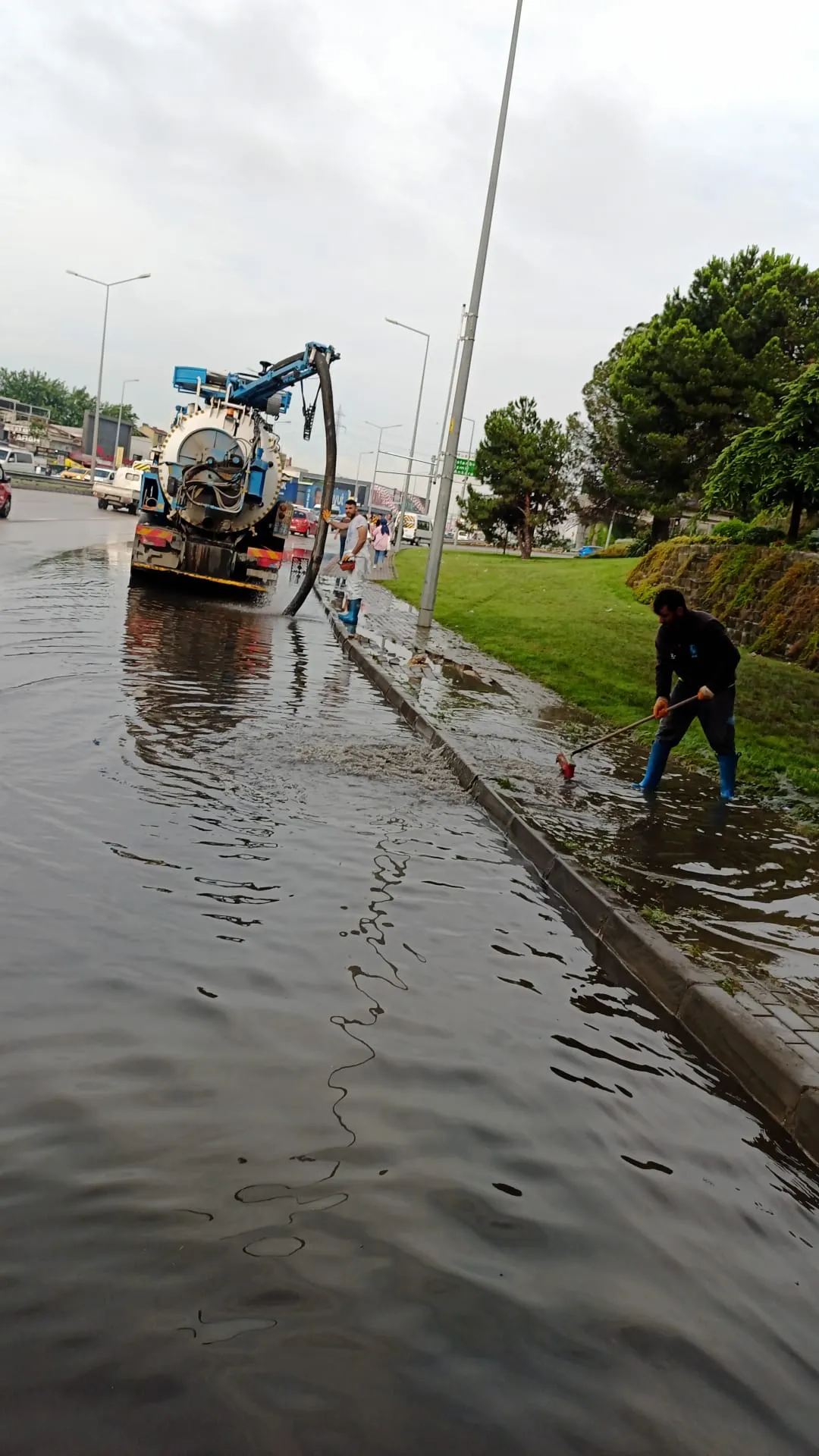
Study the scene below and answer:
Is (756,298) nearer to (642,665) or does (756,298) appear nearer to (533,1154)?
(642,665)

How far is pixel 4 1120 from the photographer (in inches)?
117

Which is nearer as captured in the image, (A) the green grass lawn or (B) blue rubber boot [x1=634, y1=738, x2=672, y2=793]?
(B) blue rubber boot [x1=634, y1=738, x2=672, y2=793]

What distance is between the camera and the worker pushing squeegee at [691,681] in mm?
7992

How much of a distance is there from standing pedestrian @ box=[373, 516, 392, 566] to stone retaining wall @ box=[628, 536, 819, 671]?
1390cm

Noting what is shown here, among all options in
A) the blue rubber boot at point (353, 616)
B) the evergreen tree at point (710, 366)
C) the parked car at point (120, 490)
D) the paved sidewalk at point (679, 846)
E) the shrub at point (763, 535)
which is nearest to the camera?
the paved sidewalk at point (679, 846)

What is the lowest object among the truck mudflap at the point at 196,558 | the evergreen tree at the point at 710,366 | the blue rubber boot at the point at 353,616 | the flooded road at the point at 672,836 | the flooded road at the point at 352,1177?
the flooded road at the point at 352,1177

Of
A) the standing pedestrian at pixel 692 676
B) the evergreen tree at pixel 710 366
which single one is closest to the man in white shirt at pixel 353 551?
the standing pedestrian at pixel 692 676

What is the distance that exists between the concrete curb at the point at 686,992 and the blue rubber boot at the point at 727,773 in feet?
7.72

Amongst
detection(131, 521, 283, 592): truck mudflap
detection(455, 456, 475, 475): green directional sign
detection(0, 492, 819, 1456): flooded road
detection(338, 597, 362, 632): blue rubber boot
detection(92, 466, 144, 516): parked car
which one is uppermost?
detection(455, 456, 475, 475): green directional sign

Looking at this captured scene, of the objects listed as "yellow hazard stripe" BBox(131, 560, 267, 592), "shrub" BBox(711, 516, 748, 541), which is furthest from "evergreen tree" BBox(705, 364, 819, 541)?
"yellow hazard stripe" BBox(131, 560, 267, 592)

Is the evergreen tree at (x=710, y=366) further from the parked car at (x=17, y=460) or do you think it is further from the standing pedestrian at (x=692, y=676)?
the parked car at (x=17, y=460)

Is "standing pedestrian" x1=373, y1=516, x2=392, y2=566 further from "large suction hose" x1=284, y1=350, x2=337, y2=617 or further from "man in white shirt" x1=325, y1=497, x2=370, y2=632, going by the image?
"large suction hose" x1=284, y1=350, x2=337, y2=617

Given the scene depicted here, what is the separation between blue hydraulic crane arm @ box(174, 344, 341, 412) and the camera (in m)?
17.2

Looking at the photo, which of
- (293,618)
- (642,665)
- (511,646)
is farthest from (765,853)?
(293,618)
